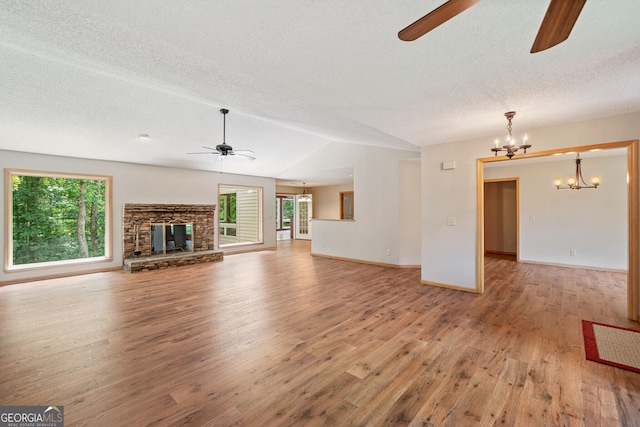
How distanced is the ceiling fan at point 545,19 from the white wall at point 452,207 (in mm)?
2977

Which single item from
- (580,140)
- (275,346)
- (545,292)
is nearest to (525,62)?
(580,140)

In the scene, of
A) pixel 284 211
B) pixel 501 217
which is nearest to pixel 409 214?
pixel 501 217

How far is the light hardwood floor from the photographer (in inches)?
68.9

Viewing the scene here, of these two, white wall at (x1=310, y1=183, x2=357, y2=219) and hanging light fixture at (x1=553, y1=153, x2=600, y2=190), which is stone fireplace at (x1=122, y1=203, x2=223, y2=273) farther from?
hanging light fixture at (x1=553, y1=153, x2=600, y2=190)

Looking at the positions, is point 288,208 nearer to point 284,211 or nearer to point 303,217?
point 284,211

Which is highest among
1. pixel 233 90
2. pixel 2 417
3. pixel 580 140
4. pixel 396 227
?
pixel 233 90

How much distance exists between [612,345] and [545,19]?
10.2ft

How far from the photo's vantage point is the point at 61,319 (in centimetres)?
324

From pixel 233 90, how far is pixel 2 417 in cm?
313

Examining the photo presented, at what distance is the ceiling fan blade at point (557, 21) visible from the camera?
1118 mm

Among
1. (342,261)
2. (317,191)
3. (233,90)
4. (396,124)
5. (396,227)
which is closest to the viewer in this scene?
(233,90)

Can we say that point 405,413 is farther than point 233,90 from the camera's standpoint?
No

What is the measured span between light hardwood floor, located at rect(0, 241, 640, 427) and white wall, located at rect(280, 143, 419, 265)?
6.74ft

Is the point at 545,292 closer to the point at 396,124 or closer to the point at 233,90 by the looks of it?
the point at 396,124
